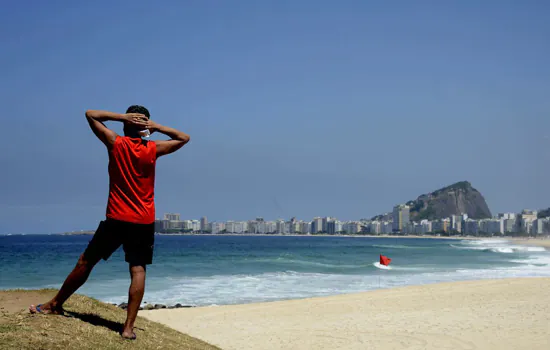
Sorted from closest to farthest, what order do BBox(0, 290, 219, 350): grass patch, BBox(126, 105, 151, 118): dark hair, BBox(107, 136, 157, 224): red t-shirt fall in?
BBox(0, 290, 219, 350): grass patch → BBox(107, 136, 157, 224): red t-shirt → BBox(126, 105, 151, 118): dark hair

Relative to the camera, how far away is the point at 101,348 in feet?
14.1

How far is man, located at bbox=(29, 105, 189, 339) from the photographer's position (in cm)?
446

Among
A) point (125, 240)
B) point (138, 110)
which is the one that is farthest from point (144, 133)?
point (125, 240)

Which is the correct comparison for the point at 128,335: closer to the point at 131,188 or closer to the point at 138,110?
the point at 131,188

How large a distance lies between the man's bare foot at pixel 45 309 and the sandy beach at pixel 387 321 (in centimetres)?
634

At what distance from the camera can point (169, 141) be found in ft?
15.3

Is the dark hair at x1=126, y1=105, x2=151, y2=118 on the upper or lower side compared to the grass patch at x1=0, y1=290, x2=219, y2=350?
upper

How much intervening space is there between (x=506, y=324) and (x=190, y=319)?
22.8 ft

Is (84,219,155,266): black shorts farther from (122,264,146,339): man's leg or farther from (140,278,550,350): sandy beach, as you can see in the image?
(140,278,550,350): sandy beach

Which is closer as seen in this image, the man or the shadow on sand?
the man

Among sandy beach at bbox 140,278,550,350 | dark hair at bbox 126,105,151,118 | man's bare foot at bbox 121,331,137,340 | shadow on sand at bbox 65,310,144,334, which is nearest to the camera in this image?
dark hair at bbox 126,105,151,118

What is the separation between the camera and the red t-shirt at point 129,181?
4.45 meters

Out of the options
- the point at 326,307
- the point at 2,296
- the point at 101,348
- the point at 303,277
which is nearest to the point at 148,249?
the point at 101,348

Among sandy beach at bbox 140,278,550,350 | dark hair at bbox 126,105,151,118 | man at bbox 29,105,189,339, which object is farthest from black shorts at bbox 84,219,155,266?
sandy beach at bbox 140,278,550,350
